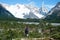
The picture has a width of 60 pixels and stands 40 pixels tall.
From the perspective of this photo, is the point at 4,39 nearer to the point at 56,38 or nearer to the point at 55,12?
the point at 56,38

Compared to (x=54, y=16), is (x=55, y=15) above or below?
above

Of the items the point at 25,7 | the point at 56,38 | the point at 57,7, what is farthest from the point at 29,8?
the point at 56,38

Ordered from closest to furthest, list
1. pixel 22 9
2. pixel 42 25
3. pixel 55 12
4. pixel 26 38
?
pixel 26 38 → pixel 42 25 → pixel 55 12 → pixel 22 9

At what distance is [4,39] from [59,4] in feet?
207

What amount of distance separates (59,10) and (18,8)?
47.0 metres

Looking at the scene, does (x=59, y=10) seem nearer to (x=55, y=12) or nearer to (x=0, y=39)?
(x=55, y=12)

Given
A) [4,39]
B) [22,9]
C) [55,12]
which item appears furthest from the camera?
[22,9]

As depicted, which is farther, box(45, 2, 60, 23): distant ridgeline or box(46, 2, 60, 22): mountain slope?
box(46, 2, 60, 22): mountain slope

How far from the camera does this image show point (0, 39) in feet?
37.2

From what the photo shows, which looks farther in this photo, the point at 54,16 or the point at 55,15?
the point at 55,15

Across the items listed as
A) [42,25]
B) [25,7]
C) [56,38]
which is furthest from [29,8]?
[56,38]

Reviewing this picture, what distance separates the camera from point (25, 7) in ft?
380

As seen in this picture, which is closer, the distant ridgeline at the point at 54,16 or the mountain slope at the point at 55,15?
the distant ridgeline at the point at 54,16

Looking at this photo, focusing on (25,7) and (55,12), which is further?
(25,7)
